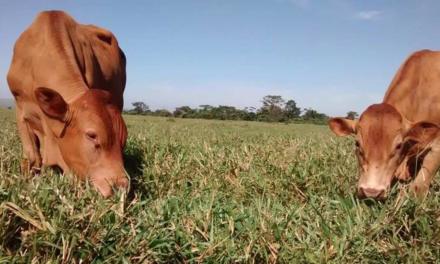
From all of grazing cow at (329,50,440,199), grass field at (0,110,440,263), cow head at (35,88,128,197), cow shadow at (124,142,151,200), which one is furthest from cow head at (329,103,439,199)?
cow head at (35,88,128,197)

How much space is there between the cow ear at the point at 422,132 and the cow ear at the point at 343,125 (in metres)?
0.69

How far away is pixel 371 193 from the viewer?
451 cm

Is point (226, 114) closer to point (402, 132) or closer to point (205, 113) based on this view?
point (205, 113)

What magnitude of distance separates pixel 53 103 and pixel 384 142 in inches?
147

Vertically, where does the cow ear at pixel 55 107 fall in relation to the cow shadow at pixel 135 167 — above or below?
above

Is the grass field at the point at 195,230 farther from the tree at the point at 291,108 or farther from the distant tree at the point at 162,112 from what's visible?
the tree at the point at 291,108

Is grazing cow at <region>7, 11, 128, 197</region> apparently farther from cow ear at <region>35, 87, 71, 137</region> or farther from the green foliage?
the green foliage

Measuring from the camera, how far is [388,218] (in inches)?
133

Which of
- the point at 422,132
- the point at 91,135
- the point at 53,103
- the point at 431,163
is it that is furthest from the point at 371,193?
the point at 53,103

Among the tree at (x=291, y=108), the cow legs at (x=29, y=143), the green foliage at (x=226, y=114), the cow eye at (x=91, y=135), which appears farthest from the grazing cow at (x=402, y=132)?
the tree at (x=291, y=108)

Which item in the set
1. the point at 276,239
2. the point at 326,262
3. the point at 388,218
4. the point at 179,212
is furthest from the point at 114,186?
the point at 388,218

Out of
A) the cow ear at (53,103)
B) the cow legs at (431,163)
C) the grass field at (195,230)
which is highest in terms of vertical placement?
the cow ear at (53,103)

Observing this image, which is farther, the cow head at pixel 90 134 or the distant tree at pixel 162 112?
the distant tree at pixel 162 112

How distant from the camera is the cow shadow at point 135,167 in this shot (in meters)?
4.98
